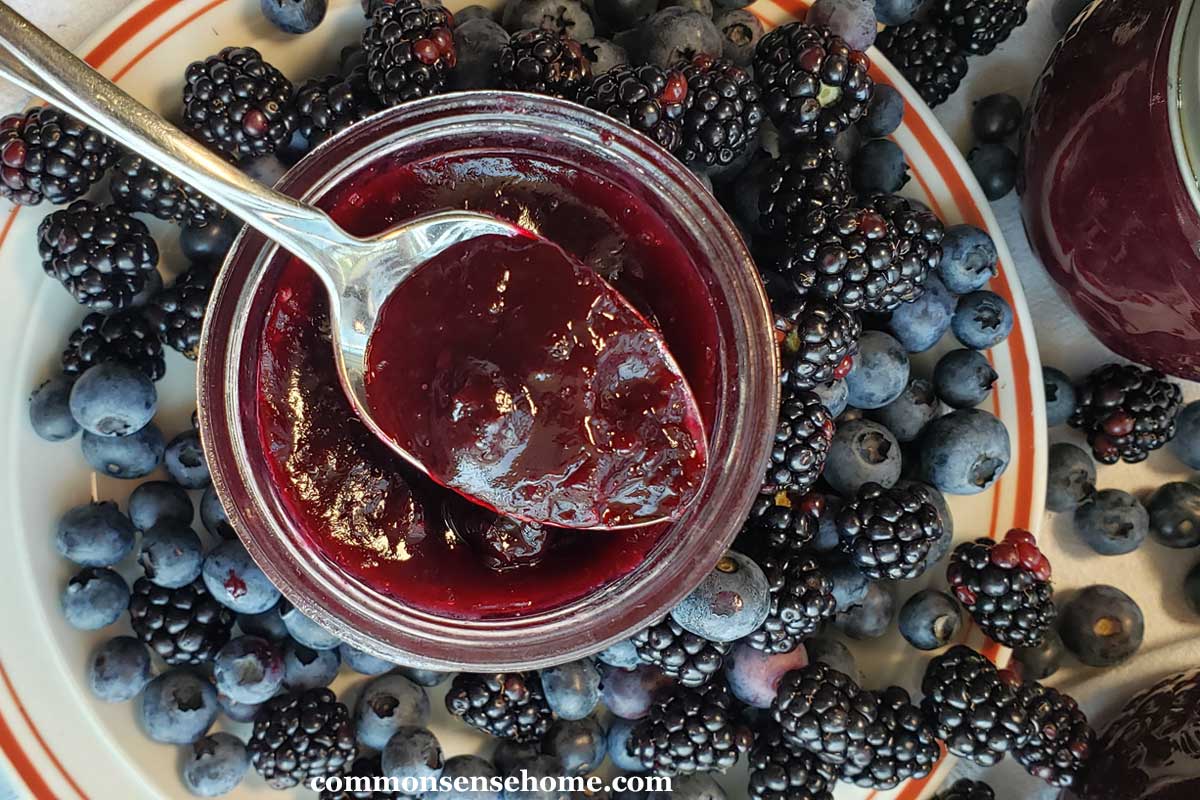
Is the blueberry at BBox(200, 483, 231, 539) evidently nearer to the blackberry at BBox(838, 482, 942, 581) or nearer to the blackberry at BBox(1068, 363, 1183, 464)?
the blackberry at BBox(838, 482, 942, 581)

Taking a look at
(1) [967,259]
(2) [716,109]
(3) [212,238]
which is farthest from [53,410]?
(1) [967,259]

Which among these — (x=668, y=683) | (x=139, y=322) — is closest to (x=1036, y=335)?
(x=668, y=683)

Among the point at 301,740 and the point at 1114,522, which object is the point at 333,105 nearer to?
the point at 301,740

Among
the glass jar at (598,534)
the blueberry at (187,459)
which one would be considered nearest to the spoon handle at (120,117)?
the glass jar at (598,534)

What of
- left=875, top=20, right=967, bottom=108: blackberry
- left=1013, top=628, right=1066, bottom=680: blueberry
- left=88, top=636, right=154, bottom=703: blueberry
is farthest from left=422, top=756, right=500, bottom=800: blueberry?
left=875, top=20, right=967, bottom=108: blackberry

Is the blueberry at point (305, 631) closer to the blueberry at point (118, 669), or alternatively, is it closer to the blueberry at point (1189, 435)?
the blueberry at point (118, 669)

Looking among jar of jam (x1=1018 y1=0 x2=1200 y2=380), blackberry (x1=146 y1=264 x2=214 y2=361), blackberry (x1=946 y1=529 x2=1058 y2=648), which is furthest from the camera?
blackberry (x1=946 y1=529 x2=1058 y2=648)
